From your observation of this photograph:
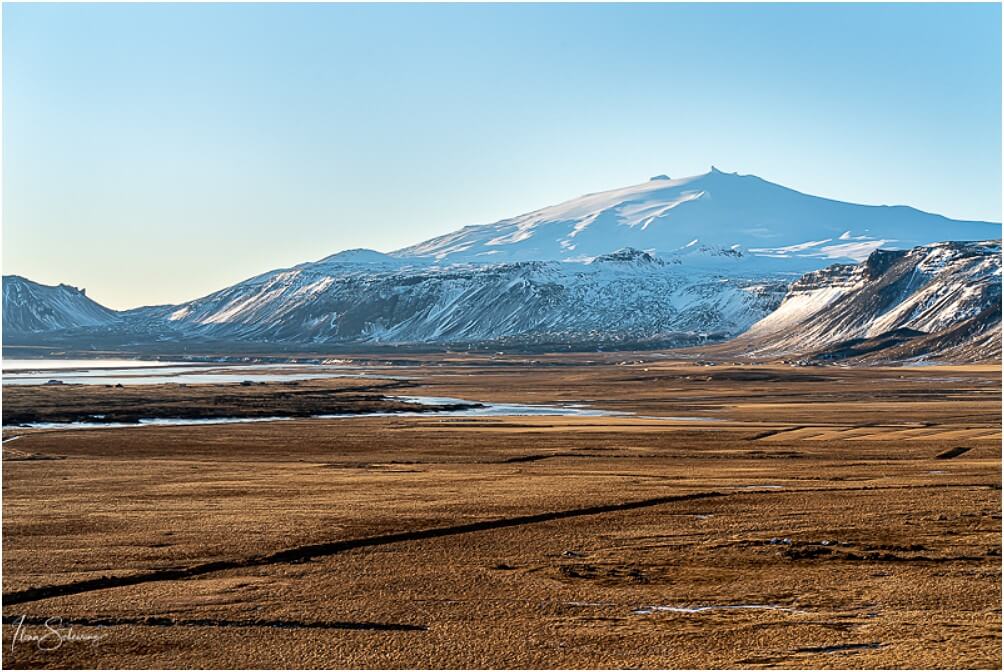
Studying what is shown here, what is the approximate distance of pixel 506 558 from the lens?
29.8m

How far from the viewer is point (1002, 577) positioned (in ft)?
87.7

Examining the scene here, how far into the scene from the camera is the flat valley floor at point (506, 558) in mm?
22031

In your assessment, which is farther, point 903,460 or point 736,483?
point 903,460

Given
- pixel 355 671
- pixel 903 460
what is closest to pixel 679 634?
pixel 355 671

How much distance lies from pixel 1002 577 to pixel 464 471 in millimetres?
28568

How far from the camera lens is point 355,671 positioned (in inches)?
820

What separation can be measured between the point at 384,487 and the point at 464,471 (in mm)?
7910

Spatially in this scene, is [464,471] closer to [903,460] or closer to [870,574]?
[903,460]

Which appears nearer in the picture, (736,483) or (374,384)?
(736,483)

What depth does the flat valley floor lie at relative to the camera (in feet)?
72.3

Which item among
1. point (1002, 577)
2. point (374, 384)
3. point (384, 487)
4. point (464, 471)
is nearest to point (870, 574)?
point (1002, 577)

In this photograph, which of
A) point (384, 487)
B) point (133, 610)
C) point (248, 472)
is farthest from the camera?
point (248, 472)

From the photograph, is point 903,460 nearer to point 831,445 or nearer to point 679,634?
point 831,445

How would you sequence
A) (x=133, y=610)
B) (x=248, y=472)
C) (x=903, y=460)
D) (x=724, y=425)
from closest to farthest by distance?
(x=133, y=610), (x=248, y=472), (x=903, y=460), (x=724, y=425)
